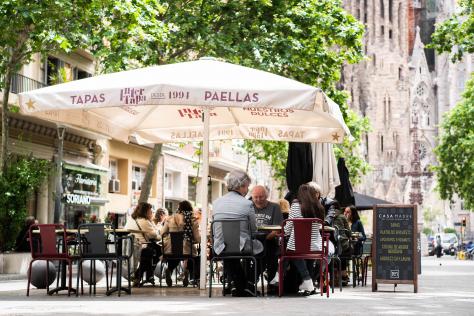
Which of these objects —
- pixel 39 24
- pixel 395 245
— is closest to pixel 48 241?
pixel 395 245

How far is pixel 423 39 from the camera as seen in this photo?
145 m

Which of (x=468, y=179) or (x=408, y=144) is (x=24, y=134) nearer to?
(x=468, y=179)

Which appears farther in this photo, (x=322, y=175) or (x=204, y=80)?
(x=322, y=175)

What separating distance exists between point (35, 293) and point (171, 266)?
251cm

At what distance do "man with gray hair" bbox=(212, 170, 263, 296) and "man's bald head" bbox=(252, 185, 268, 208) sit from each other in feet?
2.48

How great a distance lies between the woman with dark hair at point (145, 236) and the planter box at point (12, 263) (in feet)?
21.9

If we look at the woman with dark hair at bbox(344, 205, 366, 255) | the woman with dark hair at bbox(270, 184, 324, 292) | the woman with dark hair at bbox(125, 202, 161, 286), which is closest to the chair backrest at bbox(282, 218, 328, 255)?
the woman with dark hair at bbox(270, 184, 324, 292)

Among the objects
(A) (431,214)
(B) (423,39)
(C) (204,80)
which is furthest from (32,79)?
(B) (423,39)

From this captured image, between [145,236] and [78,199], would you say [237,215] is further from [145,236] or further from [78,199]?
[78,199]

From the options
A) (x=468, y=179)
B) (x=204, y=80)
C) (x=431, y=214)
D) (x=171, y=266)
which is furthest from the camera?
(x=431, y=214)

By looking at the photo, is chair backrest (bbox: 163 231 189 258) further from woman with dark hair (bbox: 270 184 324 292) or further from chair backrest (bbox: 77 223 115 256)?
woman with dark hair (bbox: 270 184 324 292)

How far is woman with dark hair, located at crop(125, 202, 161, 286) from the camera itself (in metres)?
14.5

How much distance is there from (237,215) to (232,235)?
0.82 feet

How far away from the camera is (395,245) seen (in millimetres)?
14344
